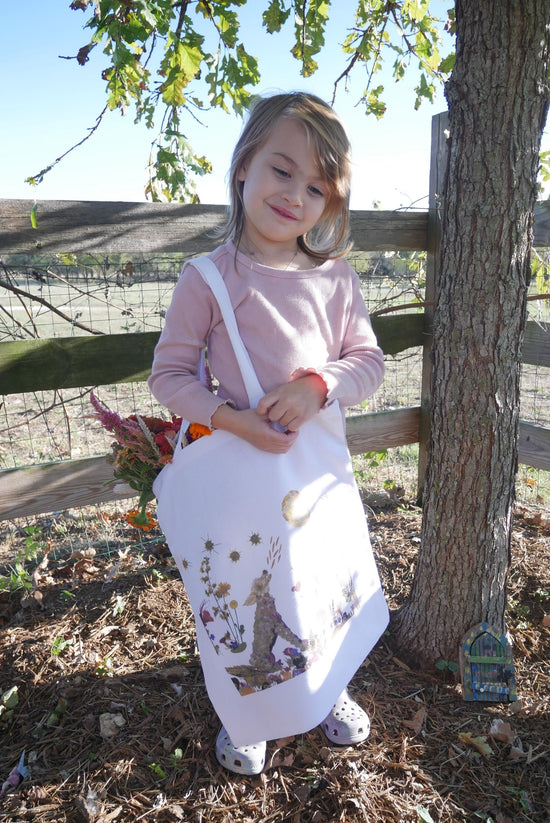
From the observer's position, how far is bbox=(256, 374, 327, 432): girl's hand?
139 cm

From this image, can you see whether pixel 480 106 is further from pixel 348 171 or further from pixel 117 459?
pixel 117 459

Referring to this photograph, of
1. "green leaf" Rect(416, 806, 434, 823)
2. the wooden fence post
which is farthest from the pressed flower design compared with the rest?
the wooden fence post

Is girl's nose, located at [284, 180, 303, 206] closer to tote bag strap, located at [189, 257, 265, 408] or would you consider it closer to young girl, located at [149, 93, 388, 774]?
young girl, located at [149, 93, 388, 774]

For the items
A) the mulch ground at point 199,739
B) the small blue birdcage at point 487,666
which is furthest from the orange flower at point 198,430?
the small blue birdcage at point 487,666

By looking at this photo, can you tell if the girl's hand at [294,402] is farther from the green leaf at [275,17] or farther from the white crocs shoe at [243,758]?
the green leaf at [275,17]

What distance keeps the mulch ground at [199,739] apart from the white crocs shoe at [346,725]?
33mm

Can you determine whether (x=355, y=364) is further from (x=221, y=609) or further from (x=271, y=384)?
(x=221, y=609)

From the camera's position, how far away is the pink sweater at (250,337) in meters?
1.45

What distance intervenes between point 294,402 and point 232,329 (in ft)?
0.84

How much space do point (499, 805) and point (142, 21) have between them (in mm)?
2851

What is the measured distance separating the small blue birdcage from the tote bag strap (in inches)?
48.8

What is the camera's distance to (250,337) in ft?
4.89

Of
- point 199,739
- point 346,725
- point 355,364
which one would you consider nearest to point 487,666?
point 346,725

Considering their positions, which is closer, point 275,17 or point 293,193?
point 293,193
